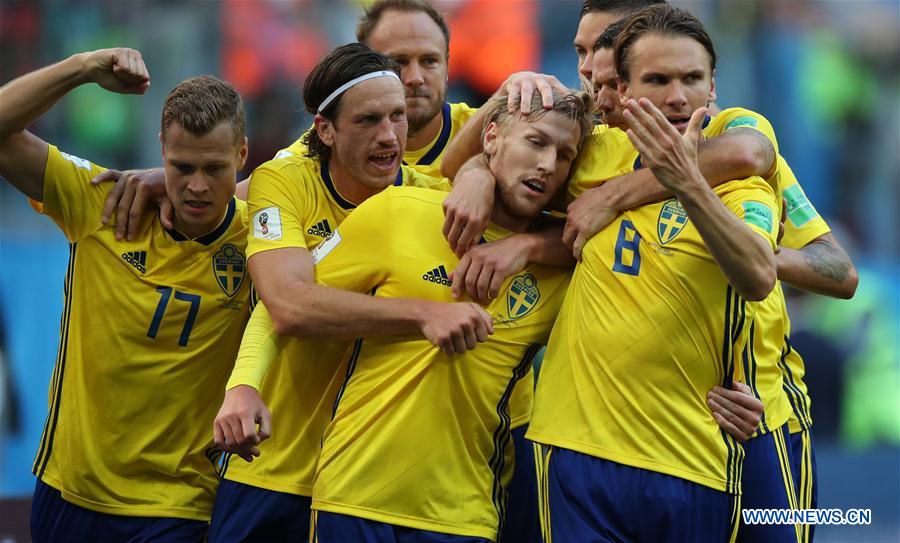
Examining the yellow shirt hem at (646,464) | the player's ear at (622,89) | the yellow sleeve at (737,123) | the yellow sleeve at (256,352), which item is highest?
the player's ear at (622,89)

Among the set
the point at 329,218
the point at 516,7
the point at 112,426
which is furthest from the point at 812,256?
the point at 516,7

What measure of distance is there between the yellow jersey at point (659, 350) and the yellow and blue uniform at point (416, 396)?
228mm

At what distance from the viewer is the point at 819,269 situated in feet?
15.5

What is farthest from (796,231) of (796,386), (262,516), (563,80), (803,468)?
(563,80)

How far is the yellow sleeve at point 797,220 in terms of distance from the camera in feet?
16.1

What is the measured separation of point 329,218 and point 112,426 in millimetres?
1206

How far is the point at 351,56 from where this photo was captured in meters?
4.67

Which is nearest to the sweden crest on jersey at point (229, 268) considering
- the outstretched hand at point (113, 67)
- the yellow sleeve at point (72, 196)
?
the yellow sleeve at point (72, 196)

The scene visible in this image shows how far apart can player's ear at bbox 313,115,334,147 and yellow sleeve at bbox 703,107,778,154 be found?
4.66 ft

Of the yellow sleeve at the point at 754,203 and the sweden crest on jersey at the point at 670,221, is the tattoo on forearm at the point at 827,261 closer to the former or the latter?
the yellow sleeve at the point at 754,203

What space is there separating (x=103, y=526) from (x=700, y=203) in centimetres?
274

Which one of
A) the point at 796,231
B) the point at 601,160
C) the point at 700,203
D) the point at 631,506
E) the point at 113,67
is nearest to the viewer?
the point at 700,203

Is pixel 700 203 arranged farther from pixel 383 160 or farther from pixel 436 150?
pixel 436 150

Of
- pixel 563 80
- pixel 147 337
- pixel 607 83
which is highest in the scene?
pixel 563 80
